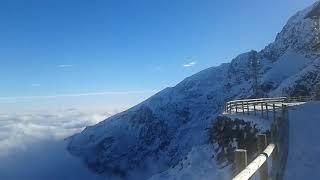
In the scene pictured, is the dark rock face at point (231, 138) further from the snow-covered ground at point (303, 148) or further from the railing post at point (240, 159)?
the railing post at point (240, 159)

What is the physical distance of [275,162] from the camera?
10508mm

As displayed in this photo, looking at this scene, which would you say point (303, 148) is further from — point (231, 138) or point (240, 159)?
point (231, 138)

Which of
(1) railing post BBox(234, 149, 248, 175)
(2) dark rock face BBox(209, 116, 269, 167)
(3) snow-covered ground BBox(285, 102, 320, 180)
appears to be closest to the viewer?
(1) railing post BBox(234, 149, 248, 175)

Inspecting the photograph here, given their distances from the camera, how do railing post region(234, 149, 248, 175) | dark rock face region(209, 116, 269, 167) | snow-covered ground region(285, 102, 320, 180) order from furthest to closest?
dark rock face region(209, 116, 269, 167) < snow-covered ground region(285, 102, 320, 180) < railing post region(234, 149, 248, 175)

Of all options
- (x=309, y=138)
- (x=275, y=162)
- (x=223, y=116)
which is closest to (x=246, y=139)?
(x=223, y=116)

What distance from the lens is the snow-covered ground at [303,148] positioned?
47.2ft

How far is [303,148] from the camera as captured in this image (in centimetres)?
1695

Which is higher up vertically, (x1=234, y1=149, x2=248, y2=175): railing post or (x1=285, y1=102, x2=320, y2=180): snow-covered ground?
(x1=234, y1=149, x2=248, y2=175): railing post

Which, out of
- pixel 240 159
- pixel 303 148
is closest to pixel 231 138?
pixel 303 148

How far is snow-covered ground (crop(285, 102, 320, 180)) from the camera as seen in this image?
47.2 feet

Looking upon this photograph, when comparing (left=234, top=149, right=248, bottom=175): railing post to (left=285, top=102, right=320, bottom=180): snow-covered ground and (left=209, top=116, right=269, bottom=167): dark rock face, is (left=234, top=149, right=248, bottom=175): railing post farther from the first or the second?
(left=209, top=116, right=269, bottom=167): dark rock face

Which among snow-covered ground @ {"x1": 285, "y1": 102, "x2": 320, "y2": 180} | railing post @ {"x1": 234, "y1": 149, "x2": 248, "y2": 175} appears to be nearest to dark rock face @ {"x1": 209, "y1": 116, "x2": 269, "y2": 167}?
snow-covered ground @ {"x1": 285, "y1": 102, "x2": 320, "y2": 180}

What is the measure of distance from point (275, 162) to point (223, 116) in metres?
25.2

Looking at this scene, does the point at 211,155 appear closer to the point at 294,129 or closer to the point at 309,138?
the point at 294,129
